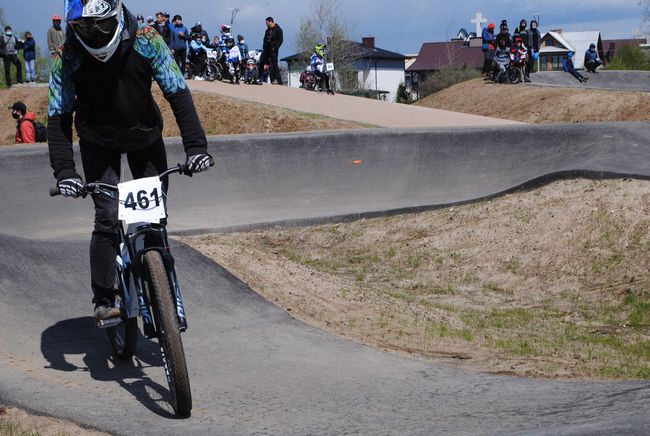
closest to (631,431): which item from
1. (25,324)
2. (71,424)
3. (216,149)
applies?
(71,424)

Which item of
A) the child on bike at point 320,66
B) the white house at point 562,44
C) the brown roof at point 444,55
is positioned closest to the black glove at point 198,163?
the child on bike at point 320,66

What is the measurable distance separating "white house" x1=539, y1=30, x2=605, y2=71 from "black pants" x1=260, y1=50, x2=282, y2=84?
87728mm

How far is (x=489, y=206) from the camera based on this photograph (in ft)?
40.3

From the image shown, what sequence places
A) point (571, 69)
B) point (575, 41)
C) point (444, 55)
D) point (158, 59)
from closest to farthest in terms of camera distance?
point (158, 59) < point (571, 69) < point (444, 55) < point (575, 41)

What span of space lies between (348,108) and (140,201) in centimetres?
1967

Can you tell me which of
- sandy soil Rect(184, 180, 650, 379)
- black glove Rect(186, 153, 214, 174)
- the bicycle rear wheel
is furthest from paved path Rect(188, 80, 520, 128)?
the bicycle rear wheel

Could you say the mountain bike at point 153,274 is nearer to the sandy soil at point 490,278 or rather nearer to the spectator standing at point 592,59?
the sandy soil at point 490,278

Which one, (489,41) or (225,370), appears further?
(489,41)

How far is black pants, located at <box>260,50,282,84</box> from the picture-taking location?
27.5m

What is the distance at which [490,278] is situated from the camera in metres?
10.2

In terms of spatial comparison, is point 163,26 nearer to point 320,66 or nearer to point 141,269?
point 320,66

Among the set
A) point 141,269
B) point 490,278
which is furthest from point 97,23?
point 490,278

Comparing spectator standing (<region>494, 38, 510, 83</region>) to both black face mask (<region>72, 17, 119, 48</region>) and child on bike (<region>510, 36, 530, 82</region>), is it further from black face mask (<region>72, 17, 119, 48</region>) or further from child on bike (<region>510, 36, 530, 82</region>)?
black face mask (<region>72, 17, 119, 48</region>)

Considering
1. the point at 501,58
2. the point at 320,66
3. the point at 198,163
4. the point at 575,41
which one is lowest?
the point at 198,163
